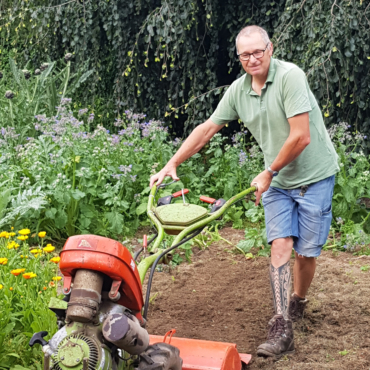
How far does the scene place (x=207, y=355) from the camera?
7.63 feet

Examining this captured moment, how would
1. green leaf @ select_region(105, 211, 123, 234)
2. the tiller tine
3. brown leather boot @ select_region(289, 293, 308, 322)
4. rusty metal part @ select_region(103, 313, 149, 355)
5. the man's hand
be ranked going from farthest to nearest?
green leaf @ select_region(105, 211, 123, 234), brown leather boot @ select_region(289, 293, 308, 322), the man's hand, the tiller tine, rusty metal part @ select_region(103, 313, 149, 355)

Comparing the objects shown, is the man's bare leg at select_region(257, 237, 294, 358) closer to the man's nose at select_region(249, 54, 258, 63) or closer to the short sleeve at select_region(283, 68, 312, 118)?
the short sleeve at select_region(283, 68, 312, 118)

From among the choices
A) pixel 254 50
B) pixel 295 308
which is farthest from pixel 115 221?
pixel 254 50

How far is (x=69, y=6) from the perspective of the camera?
6191 mm

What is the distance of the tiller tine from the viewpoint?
7.43 feet

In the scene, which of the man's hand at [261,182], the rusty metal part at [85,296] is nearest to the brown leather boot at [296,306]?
the man's hand at [261,182]

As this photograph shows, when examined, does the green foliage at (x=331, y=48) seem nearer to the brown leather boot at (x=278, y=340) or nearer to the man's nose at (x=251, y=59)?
the man's nose at (x=251, y=59)

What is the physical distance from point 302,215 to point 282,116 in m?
0.56

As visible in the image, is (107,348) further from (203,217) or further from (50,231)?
(50,231)

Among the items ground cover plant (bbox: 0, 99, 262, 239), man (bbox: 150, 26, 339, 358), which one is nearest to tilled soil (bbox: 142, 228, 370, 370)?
man (bbox: 150, 26, 339, 358)

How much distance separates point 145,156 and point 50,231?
124 centimetres

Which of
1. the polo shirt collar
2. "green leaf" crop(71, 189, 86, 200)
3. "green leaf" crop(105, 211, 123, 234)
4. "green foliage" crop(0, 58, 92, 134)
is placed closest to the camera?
the polo shirt collar

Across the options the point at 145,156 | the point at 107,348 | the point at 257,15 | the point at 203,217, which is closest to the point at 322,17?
the point at 257,15

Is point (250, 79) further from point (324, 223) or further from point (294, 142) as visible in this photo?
point (324, 223)
